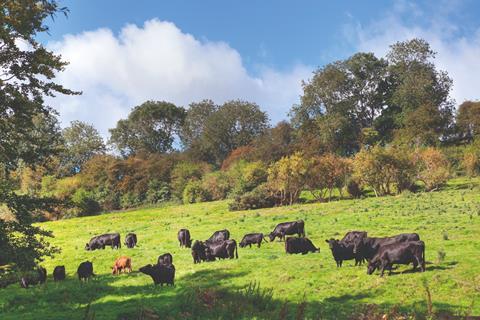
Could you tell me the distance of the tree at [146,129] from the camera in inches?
4316

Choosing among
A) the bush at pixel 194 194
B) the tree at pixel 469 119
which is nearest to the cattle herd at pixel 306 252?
the bush at pixel 194 194

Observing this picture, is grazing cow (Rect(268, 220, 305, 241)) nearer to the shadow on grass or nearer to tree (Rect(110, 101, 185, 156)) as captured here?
the shadow on grass

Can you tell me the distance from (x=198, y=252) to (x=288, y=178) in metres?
30.8

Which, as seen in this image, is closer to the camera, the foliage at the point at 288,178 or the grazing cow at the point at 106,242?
the grazing cow at the point at 106,242

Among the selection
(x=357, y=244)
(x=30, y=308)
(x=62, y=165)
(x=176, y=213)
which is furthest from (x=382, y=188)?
(x=62, y=165)

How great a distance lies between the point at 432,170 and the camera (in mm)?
54000

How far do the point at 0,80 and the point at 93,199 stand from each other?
60.3m

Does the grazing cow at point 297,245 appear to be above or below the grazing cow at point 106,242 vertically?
below

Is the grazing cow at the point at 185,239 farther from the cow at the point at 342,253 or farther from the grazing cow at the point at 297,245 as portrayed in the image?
the cow at the point at 342,253

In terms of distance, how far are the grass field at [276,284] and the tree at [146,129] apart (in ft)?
254

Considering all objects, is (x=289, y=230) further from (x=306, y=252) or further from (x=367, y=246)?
(x=367, y=246)

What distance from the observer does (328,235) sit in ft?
95.9

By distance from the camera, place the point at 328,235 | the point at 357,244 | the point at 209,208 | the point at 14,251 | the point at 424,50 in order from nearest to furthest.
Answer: the point at 14,251 < the point at 357,244 < the point at 328,235 < the point at 209,208 < the point at 424,50

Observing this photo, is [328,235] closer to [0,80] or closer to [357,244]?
[357,244]
